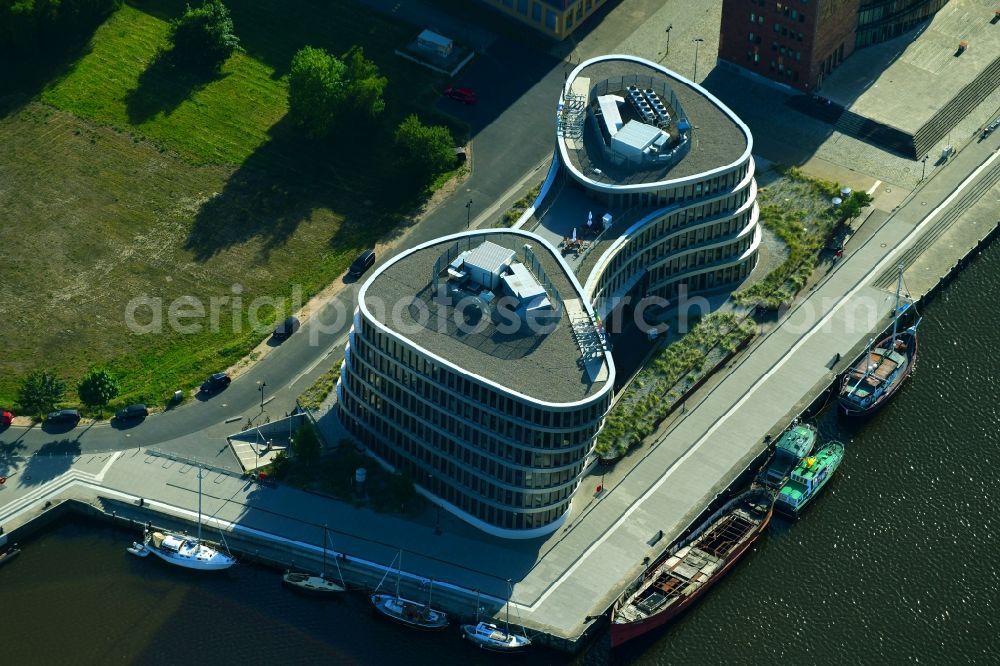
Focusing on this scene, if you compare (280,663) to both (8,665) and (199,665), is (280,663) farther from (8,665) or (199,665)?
(8,665)

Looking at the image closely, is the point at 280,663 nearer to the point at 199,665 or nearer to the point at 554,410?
the point at 199,665

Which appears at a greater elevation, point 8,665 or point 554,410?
point 554,410

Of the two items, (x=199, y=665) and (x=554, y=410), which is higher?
(x=554, y=410)

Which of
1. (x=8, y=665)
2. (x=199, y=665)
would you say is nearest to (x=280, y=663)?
(x=199, y=665)

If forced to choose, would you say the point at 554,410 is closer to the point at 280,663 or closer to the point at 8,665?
the point at 280,663

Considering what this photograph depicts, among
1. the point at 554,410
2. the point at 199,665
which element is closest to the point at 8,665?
the point at 199,665
